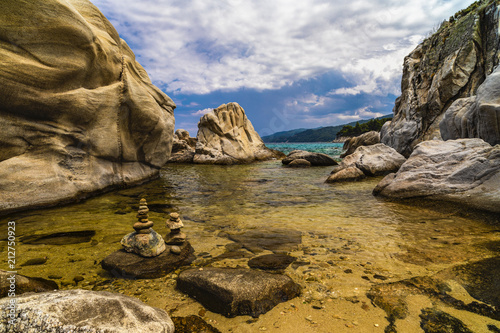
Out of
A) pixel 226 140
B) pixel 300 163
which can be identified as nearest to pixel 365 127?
pixel 226 140

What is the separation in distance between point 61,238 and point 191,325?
5.08 m

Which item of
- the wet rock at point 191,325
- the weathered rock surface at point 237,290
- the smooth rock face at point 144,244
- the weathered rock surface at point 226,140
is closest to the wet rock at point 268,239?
the weathered rock surface at point 237,290

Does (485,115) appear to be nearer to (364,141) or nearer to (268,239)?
(268,239)

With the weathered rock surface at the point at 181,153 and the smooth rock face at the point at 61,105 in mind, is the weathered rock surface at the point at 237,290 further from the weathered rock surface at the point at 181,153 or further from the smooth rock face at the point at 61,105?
the weathered rock surface at the point at 181,153

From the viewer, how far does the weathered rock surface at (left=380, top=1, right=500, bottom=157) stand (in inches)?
816

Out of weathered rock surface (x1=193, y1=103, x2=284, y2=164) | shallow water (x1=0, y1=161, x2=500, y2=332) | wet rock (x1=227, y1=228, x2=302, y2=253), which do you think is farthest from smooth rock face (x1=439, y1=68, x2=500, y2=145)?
weathered rock surface (x1=193, y1=103, x2=284, y2=164)

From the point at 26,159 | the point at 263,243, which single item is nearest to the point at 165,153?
the point at 26,159

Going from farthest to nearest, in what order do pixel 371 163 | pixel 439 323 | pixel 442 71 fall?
1. pixel 442 71
2. pixel 371 163
3. pixel 439 323

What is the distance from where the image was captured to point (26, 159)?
8.62 metres

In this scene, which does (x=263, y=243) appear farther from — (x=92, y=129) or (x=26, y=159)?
(x=92, y=129)

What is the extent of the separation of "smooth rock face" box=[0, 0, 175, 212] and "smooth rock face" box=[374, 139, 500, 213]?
13.3 meters

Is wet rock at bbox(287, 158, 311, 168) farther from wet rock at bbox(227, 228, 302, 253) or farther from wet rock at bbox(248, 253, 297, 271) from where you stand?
wet rock at bbox(248, 253, 297, 271)

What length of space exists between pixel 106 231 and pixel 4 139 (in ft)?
17.6

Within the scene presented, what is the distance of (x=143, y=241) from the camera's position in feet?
15.6
